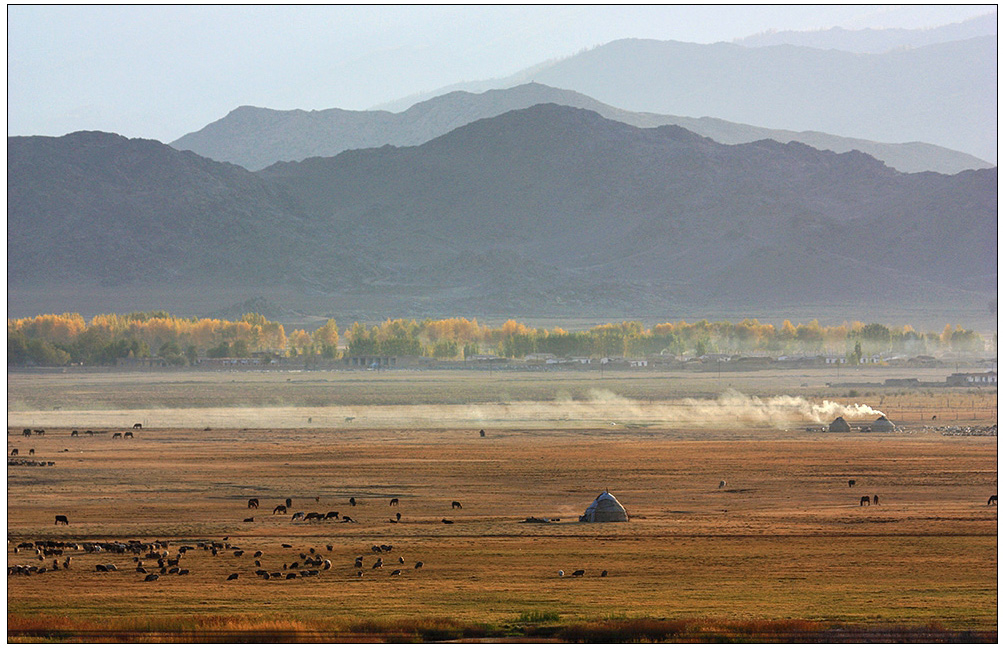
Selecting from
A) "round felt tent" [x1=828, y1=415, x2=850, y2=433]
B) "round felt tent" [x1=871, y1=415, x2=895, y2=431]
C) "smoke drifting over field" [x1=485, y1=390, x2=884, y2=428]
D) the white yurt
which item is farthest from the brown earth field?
"round felt tent" [x1=828, y1=415, x2=850, y2=433]

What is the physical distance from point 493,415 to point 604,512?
198 feet

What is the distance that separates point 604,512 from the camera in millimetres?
51219

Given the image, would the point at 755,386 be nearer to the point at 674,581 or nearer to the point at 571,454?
the point at 571,454

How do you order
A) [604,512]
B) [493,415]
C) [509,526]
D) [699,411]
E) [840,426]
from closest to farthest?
[509,526] → [604,512] → [840,426] → [493,415] → [699,411]

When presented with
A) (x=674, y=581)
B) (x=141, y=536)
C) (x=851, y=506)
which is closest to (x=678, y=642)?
(x=674, y=581)

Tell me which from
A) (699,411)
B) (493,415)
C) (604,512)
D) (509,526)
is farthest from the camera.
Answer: (699,411)

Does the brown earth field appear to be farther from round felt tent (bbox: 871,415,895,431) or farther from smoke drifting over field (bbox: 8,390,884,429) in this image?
round felt tent (bbox: 871,415,895,431)

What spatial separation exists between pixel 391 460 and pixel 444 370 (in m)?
113

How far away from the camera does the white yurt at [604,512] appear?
51094mm

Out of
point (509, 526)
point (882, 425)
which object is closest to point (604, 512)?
point (509, 526)

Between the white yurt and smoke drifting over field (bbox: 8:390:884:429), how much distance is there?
4776 cm

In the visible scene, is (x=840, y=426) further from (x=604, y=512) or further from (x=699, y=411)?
(x=604, y=512)

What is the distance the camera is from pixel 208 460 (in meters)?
74.1

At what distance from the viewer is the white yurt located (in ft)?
168
